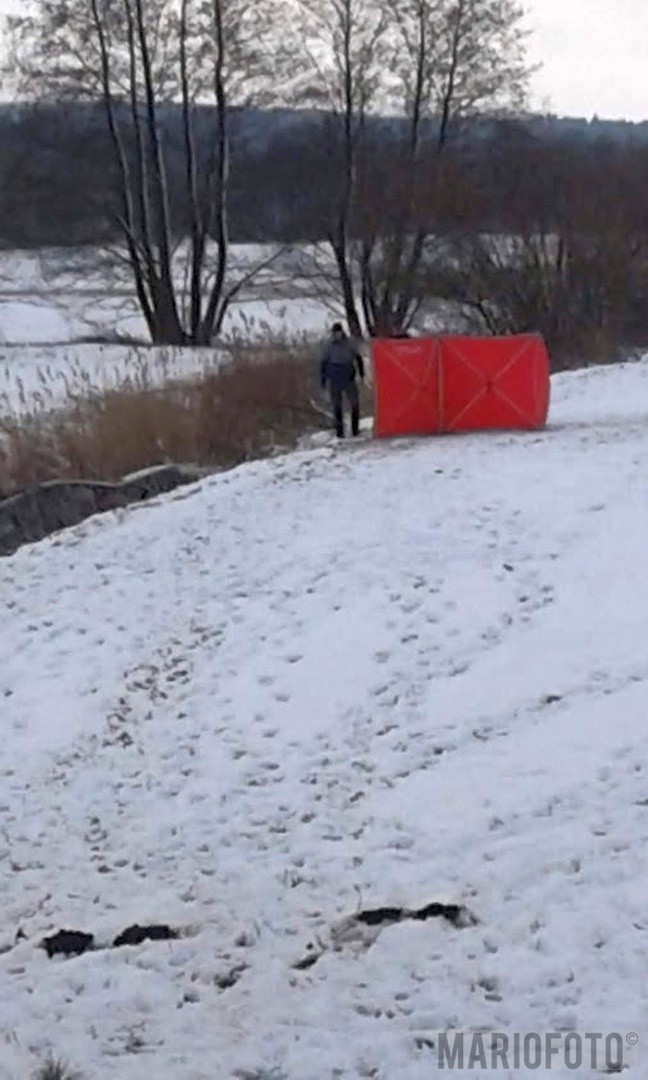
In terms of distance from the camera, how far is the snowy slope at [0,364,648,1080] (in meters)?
5.87

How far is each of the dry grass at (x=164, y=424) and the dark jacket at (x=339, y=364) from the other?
1.41 metres

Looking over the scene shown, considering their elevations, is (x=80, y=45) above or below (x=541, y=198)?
above

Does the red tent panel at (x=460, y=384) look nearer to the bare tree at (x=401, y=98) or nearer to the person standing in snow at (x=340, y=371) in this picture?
the person standing in snow at (x=340, y=371)

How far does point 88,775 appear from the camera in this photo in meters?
8.69

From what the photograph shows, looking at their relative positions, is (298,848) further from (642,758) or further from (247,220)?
(247,220)

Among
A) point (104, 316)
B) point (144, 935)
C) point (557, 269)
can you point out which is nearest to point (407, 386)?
point (144, 935)

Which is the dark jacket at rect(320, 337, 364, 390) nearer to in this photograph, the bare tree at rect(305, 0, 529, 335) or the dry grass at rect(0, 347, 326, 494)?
the dry grass at rect(0, 347, 326, 494)

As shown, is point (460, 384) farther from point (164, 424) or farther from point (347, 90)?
point (347, 90)

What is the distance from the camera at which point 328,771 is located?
8.29 metres

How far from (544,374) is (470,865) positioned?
37.3 ft

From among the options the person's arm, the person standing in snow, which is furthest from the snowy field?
the person standing in snow

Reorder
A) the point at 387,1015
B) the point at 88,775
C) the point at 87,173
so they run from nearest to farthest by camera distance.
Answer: the point at 387,1015 → the point at 88,775 → the point at 87,173

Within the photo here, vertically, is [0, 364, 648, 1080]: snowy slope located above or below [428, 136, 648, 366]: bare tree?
below

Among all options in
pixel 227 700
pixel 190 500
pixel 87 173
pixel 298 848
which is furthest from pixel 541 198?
pixel 298 848
